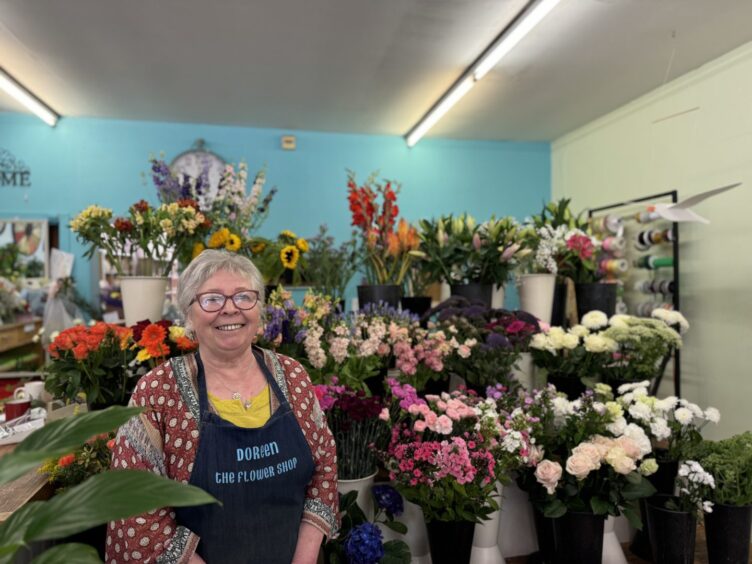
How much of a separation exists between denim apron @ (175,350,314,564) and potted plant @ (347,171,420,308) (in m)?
1.40

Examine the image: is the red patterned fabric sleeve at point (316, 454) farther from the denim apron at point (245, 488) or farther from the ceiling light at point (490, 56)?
the ceiling light at point (490, 56)

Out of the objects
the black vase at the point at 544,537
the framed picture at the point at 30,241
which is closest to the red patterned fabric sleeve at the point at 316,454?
the black vase at the point at 544,537

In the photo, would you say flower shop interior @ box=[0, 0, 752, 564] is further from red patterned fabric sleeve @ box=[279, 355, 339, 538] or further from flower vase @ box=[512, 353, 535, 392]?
red patterned fabric sleeve @ box=[279, 355, 339, 538]

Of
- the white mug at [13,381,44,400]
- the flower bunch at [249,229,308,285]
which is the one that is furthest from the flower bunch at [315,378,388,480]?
the white mug at [13,381,44,400]

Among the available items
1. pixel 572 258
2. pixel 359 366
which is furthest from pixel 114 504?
pixel 572 258

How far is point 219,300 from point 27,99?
14.1 feet

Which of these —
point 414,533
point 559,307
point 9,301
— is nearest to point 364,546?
point 414,533

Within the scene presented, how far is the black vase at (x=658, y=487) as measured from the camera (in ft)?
7.04

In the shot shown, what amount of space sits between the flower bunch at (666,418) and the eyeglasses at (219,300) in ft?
4.70

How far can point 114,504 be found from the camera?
586 mm

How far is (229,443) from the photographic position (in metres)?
1.31

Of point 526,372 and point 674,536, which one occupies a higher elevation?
point 526,372

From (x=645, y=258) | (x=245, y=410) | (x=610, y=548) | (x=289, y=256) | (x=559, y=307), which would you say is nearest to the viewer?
(x=245, y=410)

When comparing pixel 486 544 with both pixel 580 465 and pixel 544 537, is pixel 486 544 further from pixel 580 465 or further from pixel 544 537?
pixel 580 465
